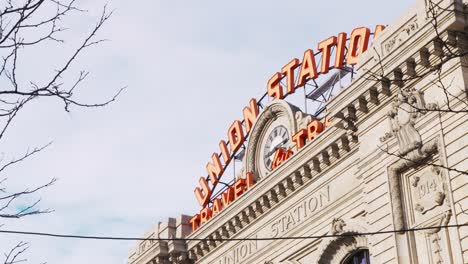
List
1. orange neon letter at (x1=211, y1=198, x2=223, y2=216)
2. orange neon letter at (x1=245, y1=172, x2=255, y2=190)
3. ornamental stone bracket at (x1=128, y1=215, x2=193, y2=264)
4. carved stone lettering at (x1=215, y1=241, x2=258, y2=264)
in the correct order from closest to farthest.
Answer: carved stone lettering at (x1=215, y1=241, x2=258, y2=264)
orange neon letter at (x1=245, y1=172, x2=255, y2=190)
orange neon letter at (x1=211, y1=198, x2=223, y2=216)
ornamental stone bracket at (x1=128, y1=215, x2=193, y2=264)

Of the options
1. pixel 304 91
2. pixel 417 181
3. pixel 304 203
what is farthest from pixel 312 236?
pixel 304 91

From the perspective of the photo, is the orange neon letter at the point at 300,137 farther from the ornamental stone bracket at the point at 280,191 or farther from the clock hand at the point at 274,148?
the clock hand at the point at 274,148

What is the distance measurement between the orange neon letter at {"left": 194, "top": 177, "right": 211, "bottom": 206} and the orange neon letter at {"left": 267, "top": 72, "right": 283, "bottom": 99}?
5416 millimetres

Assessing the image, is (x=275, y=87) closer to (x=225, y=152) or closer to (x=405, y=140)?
(x=225, y=152)

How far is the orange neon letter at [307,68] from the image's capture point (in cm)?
3212

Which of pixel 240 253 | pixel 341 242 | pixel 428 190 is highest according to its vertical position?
pixel 240 253

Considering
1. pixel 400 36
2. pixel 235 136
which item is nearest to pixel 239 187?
Answer: pixel 235 136

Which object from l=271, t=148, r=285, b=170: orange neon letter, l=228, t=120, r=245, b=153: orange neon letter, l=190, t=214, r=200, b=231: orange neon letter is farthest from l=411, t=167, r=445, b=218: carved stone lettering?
l=190, t=214, r=200, b=231: orange neon letter

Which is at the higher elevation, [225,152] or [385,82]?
[225,152]

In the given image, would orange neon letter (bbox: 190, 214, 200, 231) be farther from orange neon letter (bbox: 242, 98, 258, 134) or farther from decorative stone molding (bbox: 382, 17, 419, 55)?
decorative stone molding (bbox: 382, 17, 419, 55)

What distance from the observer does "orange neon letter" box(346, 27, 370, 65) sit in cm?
2925

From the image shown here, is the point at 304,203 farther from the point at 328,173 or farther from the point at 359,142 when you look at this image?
the point at 359,142

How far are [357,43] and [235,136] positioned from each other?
832cm

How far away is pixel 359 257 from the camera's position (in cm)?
2589
